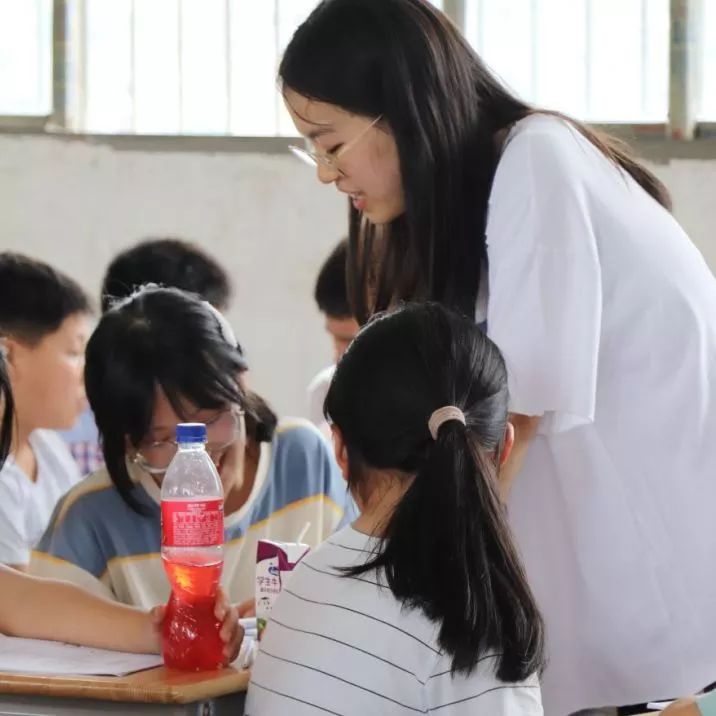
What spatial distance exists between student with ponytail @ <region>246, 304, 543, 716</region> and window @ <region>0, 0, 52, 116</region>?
2.73 m

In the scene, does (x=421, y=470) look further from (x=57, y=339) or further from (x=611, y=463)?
(x=57, y=339)

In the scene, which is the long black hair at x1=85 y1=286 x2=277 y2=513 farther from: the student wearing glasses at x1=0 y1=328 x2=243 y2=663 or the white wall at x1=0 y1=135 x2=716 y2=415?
the white wall at x1=0 y1=135 x2=716 y2=415

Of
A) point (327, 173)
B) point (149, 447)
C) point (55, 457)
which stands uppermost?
point (327, 173)

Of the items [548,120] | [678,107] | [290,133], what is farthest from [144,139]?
[548,120]

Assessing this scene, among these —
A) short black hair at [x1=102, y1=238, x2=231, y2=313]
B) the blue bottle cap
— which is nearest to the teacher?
the blue bottle cap

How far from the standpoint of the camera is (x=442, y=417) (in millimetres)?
1277

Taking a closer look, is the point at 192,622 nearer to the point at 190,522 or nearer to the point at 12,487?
the point at 190,522

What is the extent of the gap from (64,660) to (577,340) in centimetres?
63

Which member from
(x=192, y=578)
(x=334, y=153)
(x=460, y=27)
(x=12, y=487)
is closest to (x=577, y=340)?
(x=334, y=153)

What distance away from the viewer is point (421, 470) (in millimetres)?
1286

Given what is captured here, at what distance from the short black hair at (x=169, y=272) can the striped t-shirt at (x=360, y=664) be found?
5.54 ft

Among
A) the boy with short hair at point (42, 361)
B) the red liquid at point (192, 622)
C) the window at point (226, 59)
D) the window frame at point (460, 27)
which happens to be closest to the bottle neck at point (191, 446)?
the red liquid at point (192, 622)

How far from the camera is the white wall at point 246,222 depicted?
144 inches

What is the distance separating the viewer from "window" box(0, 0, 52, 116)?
3812mm
